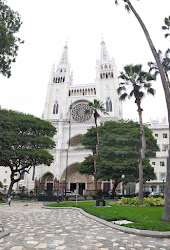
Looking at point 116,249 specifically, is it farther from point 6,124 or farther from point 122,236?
point 6,124

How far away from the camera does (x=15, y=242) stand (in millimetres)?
5051

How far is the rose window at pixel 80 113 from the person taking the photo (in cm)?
4967

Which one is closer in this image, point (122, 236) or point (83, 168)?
point (122, 236)

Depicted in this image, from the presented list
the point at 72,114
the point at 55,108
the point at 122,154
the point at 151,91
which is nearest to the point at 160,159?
the point at 122,154

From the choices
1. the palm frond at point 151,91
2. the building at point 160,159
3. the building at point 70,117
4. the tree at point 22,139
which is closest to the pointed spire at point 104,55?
the building at point 70,117

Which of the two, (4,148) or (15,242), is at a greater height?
(4,148)

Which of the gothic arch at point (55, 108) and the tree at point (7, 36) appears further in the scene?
the gothic arch at point (55, 108)

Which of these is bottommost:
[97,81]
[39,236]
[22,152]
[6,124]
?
[39,236]

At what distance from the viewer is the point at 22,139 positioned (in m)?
28.0

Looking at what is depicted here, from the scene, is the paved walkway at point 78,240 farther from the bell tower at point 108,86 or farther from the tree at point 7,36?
the bell tower at point 108,86

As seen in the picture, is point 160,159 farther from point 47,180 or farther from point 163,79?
point 163,79

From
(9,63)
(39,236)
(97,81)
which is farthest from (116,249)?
(97,81)

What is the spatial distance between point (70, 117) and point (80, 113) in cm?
416

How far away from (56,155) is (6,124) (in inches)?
700
